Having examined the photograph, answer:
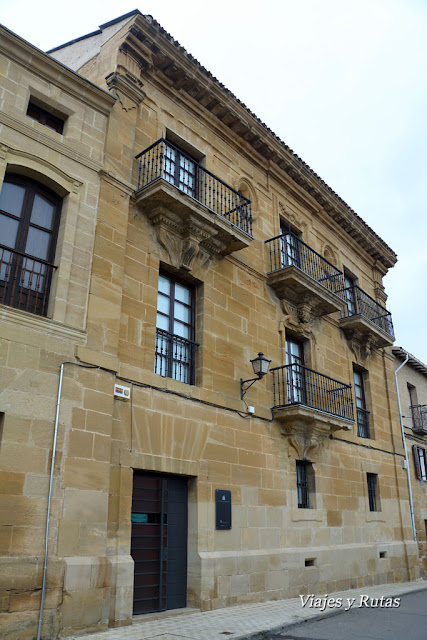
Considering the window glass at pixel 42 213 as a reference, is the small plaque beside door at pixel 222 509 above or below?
below

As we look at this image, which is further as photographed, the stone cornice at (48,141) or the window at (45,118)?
the window at (45,118)

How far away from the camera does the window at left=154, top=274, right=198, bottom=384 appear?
892 cm

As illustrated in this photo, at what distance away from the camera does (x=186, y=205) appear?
9086 millimetres

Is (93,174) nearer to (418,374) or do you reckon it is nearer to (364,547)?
(364,547)

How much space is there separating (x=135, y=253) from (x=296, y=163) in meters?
6.83

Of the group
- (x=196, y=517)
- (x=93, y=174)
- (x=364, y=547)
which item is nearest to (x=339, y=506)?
(x=364, y=547)

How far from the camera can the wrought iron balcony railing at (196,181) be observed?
9531 millimetres

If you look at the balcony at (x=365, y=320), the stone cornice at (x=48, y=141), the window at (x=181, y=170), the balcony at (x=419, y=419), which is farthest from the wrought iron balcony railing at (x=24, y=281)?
the balcony at (x=419, y=419)

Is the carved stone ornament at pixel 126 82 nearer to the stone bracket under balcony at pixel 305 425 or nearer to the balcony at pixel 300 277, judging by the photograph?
the balcony at pixel 300 277

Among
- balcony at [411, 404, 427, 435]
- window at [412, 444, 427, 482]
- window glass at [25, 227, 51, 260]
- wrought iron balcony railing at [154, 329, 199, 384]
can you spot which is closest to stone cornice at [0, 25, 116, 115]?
window glass at [25, 227, 51, 260]

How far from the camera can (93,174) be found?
831 centimetres

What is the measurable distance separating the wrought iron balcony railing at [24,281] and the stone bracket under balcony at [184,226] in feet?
7.76

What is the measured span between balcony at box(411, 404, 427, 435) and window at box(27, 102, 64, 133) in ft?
47.1

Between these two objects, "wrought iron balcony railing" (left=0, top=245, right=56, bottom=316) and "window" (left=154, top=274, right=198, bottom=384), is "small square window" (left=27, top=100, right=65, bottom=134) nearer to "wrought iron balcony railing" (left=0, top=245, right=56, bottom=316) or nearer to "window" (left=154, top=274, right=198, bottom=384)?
"wrought iron balcony railing" (left=0, top=245, right=56, bottom=316)
